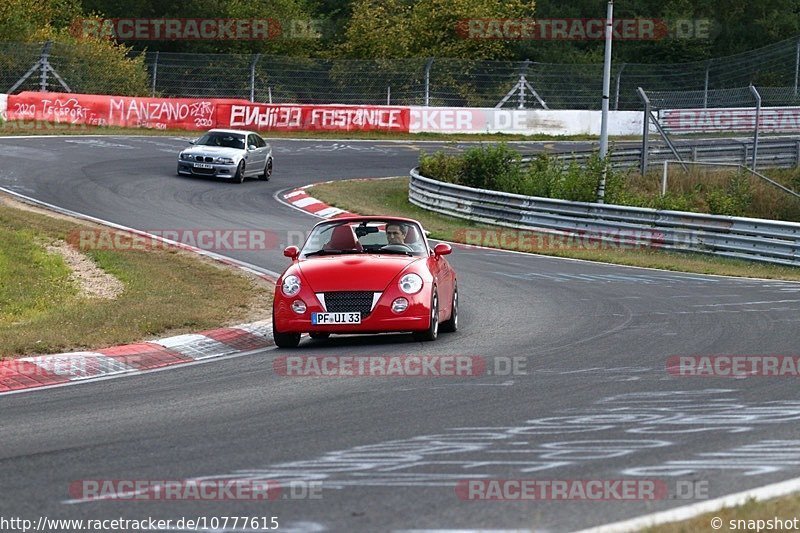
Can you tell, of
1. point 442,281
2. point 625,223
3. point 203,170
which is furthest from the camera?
point 203,170

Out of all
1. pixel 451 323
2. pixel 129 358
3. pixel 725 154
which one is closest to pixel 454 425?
pixel 129 358

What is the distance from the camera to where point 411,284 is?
13.0 meters

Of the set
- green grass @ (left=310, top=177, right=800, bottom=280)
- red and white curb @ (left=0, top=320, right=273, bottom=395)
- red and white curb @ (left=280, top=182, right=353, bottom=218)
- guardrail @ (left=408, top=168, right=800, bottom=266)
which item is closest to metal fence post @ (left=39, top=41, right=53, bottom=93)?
green grass @ (left=310, top=177, right=800, bottom=280)

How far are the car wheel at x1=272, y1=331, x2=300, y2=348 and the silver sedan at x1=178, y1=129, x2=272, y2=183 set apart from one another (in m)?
20.2

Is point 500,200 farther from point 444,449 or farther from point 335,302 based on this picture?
point 444,449

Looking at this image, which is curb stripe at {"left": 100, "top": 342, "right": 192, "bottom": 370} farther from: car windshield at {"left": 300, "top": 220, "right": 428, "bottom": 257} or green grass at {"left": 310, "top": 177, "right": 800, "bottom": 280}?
green grass at {"left": 310, "top": 177, "right": 800, "bottom": 280}

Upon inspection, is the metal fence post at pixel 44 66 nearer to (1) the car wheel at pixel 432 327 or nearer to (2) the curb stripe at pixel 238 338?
(2) the curb stripe at pixel 238 338

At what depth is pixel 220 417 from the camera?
9078 mm

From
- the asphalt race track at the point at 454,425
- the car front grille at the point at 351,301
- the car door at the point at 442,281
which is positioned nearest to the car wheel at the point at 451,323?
the car door at the point at 442,281

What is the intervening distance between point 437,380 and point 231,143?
79.3 feet

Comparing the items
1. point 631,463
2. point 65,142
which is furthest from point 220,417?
point 65,142

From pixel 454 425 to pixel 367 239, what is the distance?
595 cm

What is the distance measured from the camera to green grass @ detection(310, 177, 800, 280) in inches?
882

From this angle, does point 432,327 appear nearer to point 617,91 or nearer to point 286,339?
point 286,339
